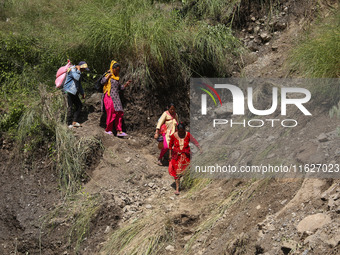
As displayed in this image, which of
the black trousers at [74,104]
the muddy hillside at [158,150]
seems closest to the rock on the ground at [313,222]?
the muddy hillside at [158,150]

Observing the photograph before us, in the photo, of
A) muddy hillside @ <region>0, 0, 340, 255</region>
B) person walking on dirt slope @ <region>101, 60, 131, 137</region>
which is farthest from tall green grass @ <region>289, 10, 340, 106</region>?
person walking on dirt slope @ <region>101, 60, 131, 137</region>

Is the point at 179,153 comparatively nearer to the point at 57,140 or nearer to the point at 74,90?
the point at 57,140

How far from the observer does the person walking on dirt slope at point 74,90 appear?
7.68 m

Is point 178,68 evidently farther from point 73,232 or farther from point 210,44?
point 73,232

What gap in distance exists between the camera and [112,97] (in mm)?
7906

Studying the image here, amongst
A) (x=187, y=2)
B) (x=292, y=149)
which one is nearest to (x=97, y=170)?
(x=292, y=149)

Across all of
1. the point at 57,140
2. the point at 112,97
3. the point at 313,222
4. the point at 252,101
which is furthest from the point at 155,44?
the point at 313,222

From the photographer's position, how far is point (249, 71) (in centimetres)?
878

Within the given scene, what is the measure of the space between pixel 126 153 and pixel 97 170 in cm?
53

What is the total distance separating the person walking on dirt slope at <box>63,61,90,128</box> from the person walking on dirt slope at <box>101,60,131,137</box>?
1.20 ft

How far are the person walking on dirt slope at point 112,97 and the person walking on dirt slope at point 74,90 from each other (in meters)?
0.37

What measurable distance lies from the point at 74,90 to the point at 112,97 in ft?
1.98

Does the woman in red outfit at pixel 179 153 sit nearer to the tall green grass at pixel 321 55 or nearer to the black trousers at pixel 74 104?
the black trousers at pixel 74 104

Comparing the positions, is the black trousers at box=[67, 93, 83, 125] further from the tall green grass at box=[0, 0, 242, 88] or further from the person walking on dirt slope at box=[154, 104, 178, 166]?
the person walking on dirt slope at box=[154, 104, 178, 166]
